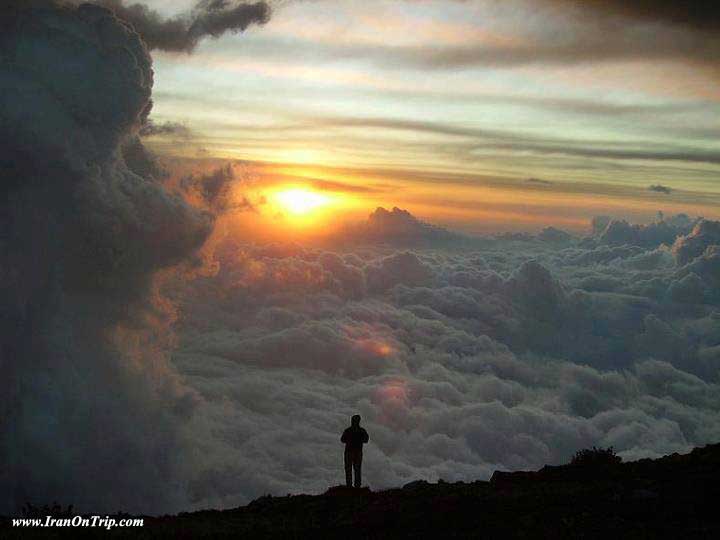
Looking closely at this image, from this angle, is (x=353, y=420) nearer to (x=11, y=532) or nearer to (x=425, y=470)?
(x=11, y=532)

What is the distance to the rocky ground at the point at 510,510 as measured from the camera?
1144cm

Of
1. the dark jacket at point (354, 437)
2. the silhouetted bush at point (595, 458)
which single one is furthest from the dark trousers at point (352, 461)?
the silhouetted bush at point (595, 458)

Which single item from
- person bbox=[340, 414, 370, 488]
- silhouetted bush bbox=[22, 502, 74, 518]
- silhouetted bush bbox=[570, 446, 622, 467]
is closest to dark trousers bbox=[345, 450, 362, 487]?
person bbox=[340, 414, 370, 488]

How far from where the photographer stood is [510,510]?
1300cm

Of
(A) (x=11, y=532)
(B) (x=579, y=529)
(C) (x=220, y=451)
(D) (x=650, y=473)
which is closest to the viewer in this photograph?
(B) (x=579, y=529)

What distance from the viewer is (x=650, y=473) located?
48.8 ft

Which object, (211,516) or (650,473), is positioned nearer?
(650,473)

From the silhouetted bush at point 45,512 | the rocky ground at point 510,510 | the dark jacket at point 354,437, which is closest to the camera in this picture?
the rocky ground at point 510,510

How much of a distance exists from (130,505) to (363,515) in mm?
171312

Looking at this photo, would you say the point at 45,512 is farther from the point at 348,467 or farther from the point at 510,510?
the point at 510,510

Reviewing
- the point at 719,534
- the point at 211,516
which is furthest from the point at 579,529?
the point at 211,516

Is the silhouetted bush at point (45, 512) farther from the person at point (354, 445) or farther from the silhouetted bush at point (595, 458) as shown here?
the silhouetted bush at point (595, 458)

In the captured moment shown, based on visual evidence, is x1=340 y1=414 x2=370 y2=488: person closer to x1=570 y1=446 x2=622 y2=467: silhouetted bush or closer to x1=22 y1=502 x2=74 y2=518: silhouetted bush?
x1=570 y1=446 x2=622 y2=467: silhouetted bush

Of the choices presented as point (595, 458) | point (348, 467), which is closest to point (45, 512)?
point (348, 467)
